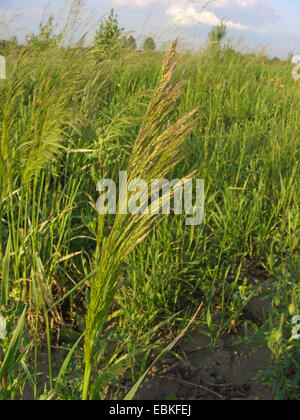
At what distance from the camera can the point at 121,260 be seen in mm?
683

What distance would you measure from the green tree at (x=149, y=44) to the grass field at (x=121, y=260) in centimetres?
310

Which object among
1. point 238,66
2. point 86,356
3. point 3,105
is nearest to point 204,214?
point 3,105

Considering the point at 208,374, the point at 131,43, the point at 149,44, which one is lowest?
the point at 208,374

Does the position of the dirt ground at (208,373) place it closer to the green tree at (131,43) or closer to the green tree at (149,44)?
the green tree at (131,43)

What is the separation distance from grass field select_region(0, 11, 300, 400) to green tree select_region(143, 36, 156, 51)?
3.10 meters

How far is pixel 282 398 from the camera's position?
1229 millimetres

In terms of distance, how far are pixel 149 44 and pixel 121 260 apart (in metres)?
5.48

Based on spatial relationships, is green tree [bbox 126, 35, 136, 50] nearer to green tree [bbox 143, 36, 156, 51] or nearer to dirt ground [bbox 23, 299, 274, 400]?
green tree [bbox 143, 36, 156, 51]

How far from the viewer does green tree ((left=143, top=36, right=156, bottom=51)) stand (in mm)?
5457

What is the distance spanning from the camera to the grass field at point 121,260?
75cm

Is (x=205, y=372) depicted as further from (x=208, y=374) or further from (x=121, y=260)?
(x=121, y=260)

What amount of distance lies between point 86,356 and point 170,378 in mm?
751

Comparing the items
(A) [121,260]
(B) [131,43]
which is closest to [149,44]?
(B) [131,43]

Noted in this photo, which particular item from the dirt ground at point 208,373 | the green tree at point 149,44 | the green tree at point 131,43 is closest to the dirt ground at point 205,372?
the dirt ground at point 208,373
